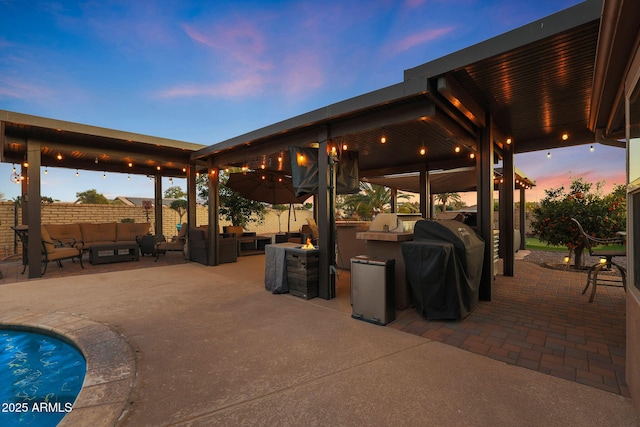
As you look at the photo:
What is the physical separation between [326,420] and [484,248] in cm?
365

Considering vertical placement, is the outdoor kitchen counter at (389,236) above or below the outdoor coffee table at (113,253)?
above

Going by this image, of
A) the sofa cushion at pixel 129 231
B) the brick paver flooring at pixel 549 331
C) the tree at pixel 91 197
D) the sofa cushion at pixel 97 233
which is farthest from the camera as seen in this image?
the tree at pixel 91 197

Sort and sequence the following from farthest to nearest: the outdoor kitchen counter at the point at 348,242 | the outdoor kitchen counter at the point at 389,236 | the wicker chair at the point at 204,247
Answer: the wicker chair at the point at 204,247, the outdoor kitchen counter at the point at 348,242, the outdoor kitchen counter at the point at 389,236

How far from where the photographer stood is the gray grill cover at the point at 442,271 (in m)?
3.23

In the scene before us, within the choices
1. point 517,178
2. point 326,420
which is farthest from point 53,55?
point 517,178

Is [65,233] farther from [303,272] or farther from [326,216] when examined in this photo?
[326,216]

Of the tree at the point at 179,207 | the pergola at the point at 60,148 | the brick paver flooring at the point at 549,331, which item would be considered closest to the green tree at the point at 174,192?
the tree at the point at 179,207

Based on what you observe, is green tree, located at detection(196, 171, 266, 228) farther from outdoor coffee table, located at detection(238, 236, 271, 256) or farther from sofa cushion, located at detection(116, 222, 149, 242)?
sofa cushion, located at detection(116, 222, 149, 242)

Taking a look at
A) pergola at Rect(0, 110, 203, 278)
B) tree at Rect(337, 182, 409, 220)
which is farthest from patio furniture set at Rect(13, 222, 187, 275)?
tree at Rect(337, 182, 409, 220)

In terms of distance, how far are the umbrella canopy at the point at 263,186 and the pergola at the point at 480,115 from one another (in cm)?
143

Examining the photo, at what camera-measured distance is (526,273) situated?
610 cm

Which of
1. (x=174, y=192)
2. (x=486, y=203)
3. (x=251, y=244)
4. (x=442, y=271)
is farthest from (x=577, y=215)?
(x=174, y=192)

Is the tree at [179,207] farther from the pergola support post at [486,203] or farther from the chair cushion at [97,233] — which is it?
the pergola support post at [486,203]

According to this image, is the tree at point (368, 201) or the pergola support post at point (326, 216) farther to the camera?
the tree at point (368, 201)
